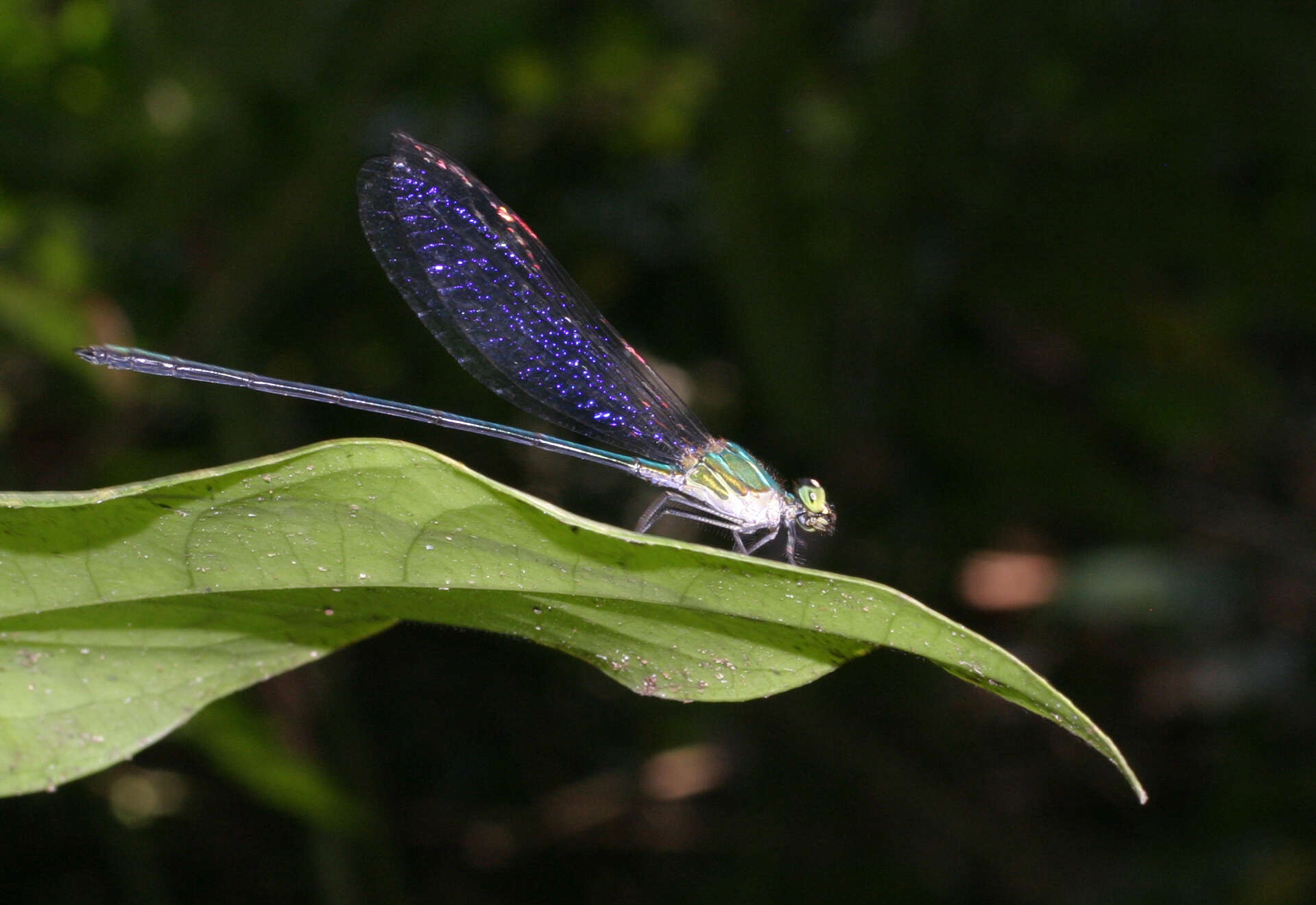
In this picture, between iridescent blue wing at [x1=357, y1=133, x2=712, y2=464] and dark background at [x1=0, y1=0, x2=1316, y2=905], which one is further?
dark background at [x1=0, y1=0, x2=1316, y2=905]

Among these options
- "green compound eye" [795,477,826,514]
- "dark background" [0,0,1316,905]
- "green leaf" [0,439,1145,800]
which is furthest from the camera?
"dark background" [0,0,1316,905]

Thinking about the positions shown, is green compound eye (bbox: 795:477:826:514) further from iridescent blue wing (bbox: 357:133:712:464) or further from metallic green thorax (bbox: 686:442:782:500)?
iridescent blue wing (bbox: 357:133:712:464)

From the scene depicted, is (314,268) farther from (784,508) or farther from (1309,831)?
(1309,831)

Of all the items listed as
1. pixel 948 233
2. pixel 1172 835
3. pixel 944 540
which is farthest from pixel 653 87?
pixel 1172 835

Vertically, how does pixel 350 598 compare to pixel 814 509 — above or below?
above

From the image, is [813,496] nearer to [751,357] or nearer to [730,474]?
[730,474]

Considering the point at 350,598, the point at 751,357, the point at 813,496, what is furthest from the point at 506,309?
the point at 350,598

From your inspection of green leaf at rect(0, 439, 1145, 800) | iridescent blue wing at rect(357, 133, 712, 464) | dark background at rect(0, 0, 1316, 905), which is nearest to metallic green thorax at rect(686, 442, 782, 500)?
iridescent blue wing at rect(357, 133, 712, 464)
